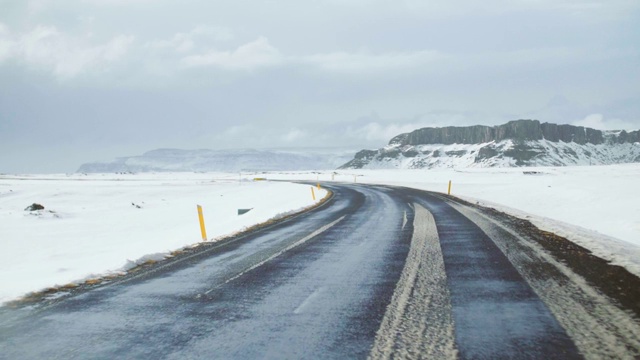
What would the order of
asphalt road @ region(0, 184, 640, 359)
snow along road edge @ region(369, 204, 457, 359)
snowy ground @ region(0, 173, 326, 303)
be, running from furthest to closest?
snowy ground @ region(0, 173, 326, 303), asphalt road @ region(0, 184, 640, 359), snow along road edge @ region(369, 204, 457, 359)

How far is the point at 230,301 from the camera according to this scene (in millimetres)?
5426

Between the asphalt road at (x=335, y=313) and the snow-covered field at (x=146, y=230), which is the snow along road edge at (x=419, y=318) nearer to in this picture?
the asphalt road at (x=335, y=313)

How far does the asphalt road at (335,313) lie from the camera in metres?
3.82

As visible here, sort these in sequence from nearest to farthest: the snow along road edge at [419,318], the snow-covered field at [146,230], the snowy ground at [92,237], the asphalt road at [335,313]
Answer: the snow along road edge at [419,318]
the asphalt road at [335,313]
the snowy ground at [92,237]
the snow-covered field at [146,230]

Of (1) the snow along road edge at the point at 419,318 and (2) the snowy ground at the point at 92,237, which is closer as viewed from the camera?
(1) the snow along road edge at the point at 419,318

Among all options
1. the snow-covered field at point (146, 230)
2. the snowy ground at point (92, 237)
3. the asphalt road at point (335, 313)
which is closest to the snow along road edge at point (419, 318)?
the asphalt road at point (335, 313)

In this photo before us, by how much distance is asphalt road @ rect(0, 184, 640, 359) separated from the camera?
382 centimetres

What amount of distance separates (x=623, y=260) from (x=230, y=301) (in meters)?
6.93

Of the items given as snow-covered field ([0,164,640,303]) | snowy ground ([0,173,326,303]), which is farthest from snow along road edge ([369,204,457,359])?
snowy ground ([0,173,326,303])

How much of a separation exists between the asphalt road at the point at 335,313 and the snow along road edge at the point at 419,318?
14 millimetres

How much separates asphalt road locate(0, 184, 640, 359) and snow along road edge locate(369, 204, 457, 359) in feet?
0.04

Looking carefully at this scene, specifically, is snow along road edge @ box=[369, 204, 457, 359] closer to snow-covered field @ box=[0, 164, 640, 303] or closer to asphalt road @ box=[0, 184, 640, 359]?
asphalt road @ box=[0, 184, 640, 359]

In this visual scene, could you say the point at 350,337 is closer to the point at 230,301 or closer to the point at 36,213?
the point at 230,301

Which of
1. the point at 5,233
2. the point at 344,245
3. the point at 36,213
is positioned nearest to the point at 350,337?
the point at 344,245
